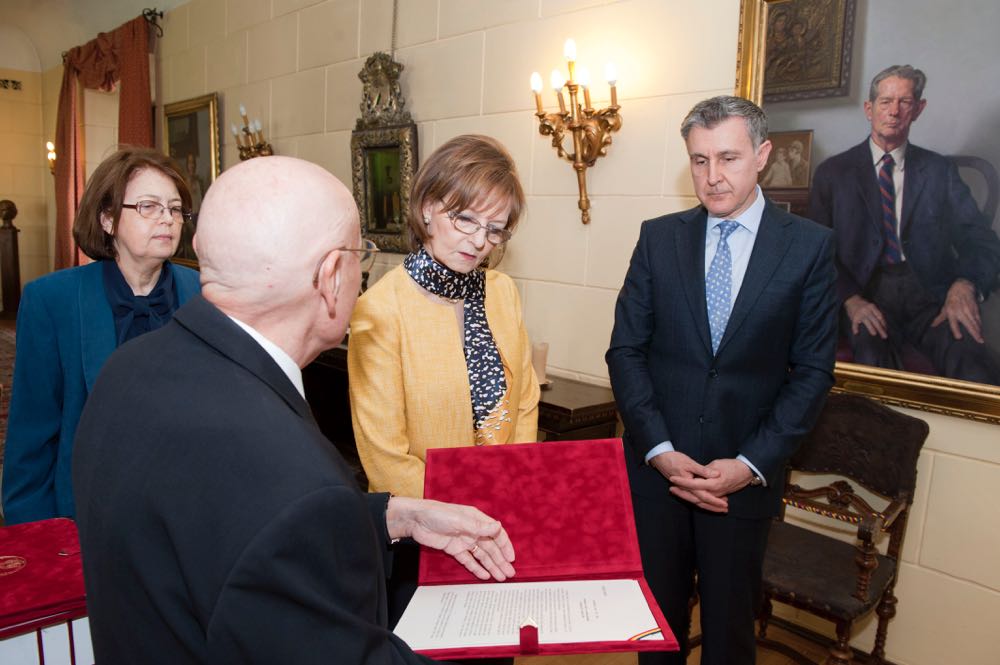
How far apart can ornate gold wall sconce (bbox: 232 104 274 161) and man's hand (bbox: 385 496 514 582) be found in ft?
15.0

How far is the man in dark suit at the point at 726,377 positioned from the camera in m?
2.00

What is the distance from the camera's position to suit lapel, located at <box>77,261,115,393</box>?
1.75 metres

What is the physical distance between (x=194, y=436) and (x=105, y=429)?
0.14 meters

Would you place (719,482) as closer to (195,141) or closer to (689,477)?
(689,477)

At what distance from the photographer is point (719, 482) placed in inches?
77.4

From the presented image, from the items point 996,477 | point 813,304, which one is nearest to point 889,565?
point 996,477

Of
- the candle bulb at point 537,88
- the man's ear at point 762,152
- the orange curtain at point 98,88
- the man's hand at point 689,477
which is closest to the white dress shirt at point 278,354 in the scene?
the man's hand at point 689,477

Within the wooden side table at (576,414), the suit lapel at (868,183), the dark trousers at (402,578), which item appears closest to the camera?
the dark trousers at (402,578)

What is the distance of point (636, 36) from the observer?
3.15m

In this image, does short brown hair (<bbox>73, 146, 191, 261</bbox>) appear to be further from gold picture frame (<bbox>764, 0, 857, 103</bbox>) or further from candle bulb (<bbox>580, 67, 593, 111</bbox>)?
gold picture frame (<bbox>764, 0, 857, 103</bbox>)

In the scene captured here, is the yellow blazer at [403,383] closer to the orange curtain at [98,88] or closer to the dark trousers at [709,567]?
the dark trousers at [709,567]

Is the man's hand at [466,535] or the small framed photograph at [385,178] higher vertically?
the small framed photograph at [385,178]

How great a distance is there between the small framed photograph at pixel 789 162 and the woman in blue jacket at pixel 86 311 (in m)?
2.09

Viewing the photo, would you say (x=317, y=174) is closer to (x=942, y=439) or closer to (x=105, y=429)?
(x=105, y=429)
